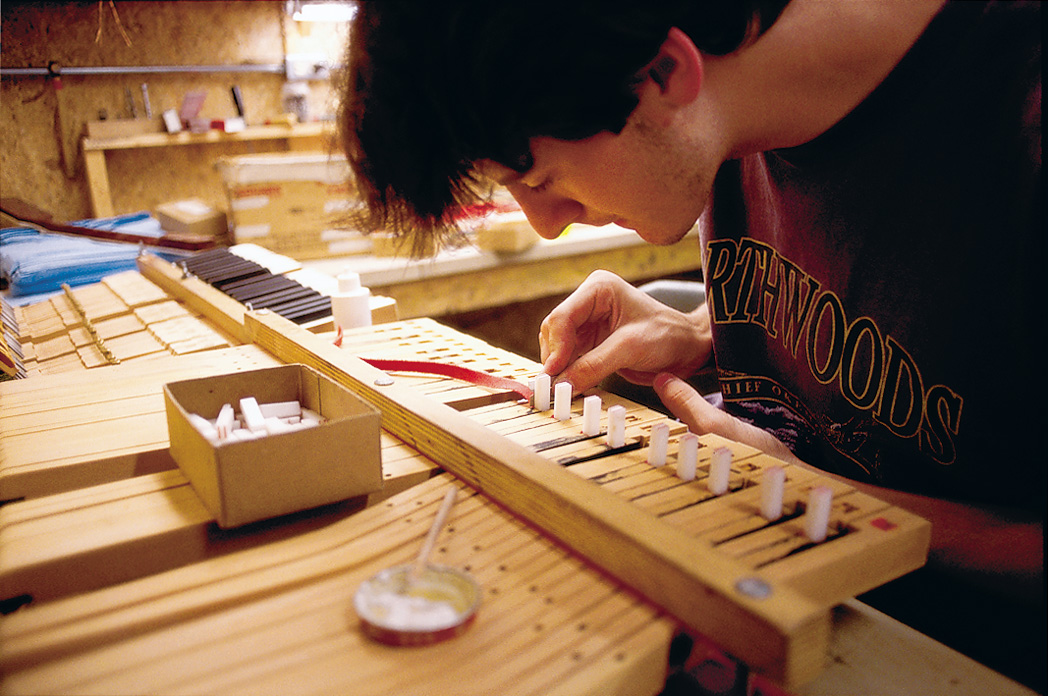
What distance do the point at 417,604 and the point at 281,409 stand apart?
637mm

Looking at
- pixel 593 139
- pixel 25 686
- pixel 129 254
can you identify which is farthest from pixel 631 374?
pixel 129 254

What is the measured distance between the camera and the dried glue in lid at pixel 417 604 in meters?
0.85

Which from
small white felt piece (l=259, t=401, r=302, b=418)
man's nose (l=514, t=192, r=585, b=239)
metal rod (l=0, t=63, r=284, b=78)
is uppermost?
metal rod (l=0, t=63, r=284, b=78)

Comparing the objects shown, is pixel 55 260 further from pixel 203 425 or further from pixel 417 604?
pixel 417 604

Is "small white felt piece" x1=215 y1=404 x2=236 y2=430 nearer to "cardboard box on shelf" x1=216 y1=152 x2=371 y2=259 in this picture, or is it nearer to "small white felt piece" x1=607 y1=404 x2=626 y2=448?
"small white felt piece" x1=607 y1=404 x2=626 y2=448

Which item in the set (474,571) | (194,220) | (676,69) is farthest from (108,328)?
(676,69)

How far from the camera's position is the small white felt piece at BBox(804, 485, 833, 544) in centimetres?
95

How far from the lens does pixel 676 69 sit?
4.03 ft

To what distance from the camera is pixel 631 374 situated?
6.38 ft

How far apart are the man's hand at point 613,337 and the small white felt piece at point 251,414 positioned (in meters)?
0.65

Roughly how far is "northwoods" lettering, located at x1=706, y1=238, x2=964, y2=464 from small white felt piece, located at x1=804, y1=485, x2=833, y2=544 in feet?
2.06

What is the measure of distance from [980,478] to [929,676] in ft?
1.81

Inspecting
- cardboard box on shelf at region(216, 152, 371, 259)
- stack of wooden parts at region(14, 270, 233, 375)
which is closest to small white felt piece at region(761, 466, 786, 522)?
stack of wooden parts at region(14, 270, 233, 375)

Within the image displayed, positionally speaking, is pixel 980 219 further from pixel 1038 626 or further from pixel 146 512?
pixel 146 512
